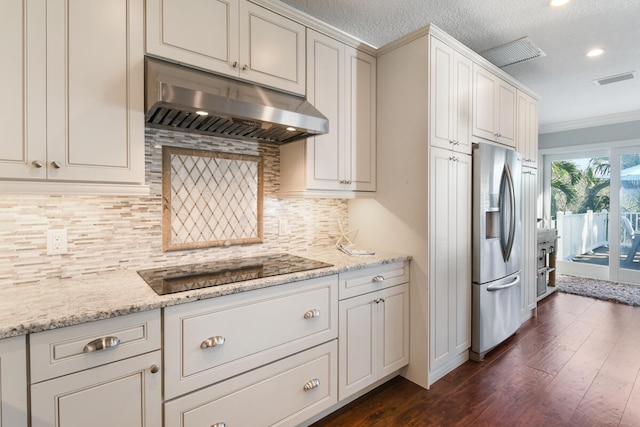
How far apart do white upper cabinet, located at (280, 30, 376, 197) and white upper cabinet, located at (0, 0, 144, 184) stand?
38.0 inches

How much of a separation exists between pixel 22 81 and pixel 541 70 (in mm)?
4215

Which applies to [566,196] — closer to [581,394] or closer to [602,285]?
[602,285]

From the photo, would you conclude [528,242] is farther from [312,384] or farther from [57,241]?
[57,241]

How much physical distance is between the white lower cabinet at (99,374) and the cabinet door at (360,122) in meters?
1.59

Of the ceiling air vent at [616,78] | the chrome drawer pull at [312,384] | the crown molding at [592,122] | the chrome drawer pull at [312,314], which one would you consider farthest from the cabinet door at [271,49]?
the crown molding at [592,122]

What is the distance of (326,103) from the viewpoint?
225 centimetres

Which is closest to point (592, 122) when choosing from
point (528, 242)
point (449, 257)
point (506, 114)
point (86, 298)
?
point (528, 242)

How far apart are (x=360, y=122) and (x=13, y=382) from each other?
2.25 metres

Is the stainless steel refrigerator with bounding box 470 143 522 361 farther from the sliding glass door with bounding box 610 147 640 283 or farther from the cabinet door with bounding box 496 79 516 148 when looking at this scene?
the sliding glass door with bounding box 610 147 640 283

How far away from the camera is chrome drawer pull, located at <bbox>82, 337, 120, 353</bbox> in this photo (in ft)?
3.84

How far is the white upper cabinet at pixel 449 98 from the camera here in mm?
2266

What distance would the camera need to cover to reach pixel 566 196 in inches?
230

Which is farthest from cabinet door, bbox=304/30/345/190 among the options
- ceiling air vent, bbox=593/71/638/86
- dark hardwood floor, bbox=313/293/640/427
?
ceiling air vent, bbox=593/71/638/86

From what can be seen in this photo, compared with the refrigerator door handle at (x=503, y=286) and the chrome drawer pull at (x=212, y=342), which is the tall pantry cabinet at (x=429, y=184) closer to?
the refrigerator door handle at (x=503, y=286)
